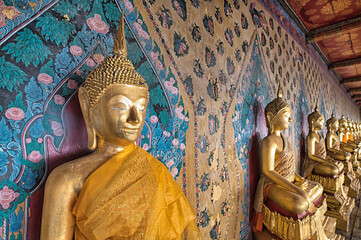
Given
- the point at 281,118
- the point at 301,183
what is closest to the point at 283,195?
the point at 301,183

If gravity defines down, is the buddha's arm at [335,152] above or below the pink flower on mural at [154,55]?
→ below

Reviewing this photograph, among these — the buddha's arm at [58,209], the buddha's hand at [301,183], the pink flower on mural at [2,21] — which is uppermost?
the pink flower on mural at [2,21]

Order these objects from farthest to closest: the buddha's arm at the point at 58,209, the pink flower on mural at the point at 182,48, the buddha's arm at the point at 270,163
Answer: the buddha's arm at the point at 270,163
the pink flower on mural at the point at 182,48
the buddha's arm at the point at 58,209

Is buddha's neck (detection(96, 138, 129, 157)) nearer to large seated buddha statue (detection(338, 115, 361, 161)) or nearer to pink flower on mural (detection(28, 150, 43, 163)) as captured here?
pink flower on mural (detection(28, 150, 43, 163))

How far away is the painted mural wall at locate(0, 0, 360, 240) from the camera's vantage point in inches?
26.7

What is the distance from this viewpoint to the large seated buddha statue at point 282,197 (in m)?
1.51

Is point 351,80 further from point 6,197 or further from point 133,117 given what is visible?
point 6,197

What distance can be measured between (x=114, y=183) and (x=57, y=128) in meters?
0.31

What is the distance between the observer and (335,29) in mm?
3109

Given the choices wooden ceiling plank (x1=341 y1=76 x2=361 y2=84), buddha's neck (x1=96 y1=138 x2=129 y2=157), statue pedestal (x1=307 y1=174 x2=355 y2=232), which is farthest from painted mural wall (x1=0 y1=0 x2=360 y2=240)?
wooden ceiling plank (x1=341 y1=76 x2=361 y2=84)

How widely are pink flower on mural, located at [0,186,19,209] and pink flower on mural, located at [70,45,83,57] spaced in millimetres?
522

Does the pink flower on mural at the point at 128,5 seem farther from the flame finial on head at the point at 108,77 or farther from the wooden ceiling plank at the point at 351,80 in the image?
the wooden ceiling plank at the point at 351,80

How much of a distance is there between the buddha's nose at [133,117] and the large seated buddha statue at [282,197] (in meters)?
1.39

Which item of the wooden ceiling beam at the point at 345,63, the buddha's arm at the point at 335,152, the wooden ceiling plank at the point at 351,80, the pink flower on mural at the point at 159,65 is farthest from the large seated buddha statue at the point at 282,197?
the wooden ceiling plank at the point at 351,80
